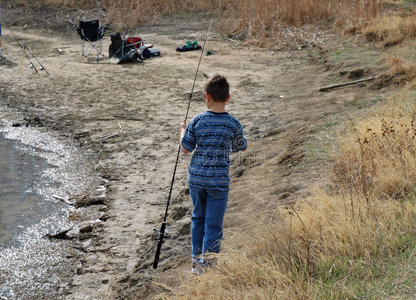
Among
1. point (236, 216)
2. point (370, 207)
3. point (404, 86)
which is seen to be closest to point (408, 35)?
point (404, 86)

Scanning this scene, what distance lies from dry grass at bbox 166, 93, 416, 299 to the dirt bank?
2.82 feet

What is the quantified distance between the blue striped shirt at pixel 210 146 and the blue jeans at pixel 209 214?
0.27 feet

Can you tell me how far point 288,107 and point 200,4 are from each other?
1157 centimetres

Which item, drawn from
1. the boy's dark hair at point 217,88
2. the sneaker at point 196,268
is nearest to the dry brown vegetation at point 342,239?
the sneaker at point 196,268

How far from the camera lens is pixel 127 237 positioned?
20.5 ft

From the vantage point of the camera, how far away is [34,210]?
7.12 meters

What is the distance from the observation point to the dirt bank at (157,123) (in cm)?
585

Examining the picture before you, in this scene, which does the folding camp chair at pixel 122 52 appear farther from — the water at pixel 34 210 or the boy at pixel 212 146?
the boy at pixel 212 146

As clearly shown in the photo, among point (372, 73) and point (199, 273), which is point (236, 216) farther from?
point (372, 73)

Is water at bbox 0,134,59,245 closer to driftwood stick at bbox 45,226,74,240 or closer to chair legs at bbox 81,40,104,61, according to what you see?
driftwood stick at bbox 45,226,74,240

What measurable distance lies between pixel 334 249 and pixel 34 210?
4.38 metres

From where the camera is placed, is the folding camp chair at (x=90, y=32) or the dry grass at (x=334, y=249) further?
the folding camp chair at (x=90, y=32)

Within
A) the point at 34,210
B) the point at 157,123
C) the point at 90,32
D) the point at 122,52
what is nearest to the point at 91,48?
the point at 90,32

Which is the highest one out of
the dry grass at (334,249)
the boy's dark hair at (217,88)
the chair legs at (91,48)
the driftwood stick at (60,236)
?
the boy's dark hair at (217,88)
